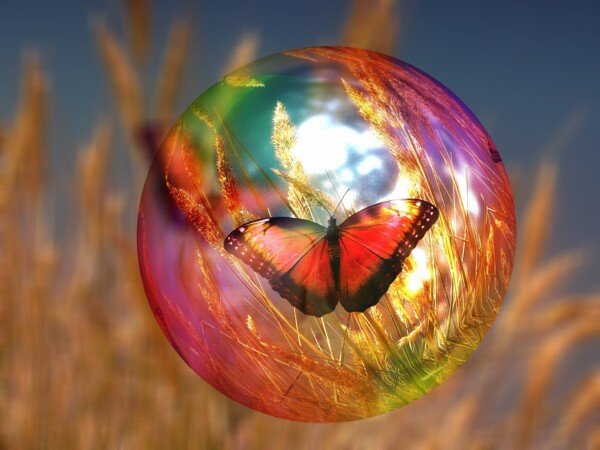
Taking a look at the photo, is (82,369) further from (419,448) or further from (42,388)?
(419,448)

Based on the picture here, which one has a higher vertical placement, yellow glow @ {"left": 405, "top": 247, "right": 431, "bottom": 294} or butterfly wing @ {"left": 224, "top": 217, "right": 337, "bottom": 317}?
yellow glow @ {"left": 405, "top": 247, "right": 431, "bottom": 294}

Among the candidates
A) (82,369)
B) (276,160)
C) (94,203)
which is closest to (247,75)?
(276,160)

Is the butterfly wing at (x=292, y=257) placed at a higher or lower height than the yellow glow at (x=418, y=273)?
lower

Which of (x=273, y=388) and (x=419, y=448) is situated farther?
(x=419, y=448)

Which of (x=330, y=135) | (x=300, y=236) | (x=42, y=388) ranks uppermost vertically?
(x=330, y=135)

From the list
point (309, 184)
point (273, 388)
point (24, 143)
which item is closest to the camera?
point (309, 184)
